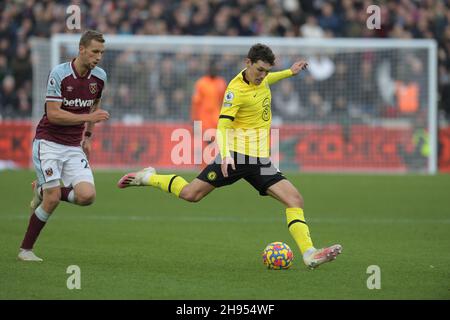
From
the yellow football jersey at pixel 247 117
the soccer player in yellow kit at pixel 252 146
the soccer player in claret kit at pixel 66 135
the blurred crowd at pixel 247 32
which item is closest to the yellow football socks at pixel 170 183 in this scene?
the soccer player in yellow kit at pixel 252 146

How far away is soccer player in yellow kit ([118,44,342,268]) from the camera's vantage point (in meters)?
9.37

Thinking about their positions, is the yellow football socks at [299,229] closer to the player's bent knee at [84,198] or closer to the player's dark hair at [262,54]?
the player's dark hair at [262,54]

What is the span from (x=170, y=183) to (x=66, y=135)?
4.27 ft

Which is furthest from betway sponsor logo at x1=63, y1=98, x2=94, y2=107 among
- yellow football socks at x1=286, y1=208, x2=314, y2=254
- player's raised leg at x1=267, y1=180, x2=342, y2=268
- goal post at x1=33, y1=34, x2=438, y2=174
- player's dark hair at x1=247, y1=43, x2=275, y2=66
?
goal post at x1=33, y1=34, x2=438, y2=174

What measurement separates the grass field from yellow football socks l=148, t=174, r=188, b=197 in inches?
26.8

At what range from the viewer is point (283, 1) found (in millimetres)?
26562

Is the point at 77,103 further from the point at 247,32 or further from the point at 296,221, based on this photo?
the point at 247,32

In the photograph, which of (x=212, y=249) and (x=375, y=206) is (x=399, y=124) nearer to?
(x=375, y=206)

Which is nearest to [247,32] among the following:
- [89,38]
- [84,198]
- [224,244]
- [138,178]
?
[224,244]

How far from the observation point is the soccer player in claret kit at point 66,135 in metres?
9.34

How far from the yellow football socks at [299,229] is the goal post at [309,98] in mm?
13021

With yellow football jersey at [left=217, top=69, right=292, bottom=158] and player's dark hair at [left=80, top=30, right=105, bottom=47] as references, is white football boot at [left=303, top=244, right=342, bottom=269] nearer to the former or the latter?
yellow football jersey at [left=217, top=69, right=292, bottom=158]

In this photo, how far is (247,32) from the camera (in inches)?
1005

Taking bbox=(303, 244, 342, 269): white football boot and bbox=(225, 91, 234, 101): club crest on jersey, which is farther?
bbox=(225, 91, 234, 101): club crest on jersey
